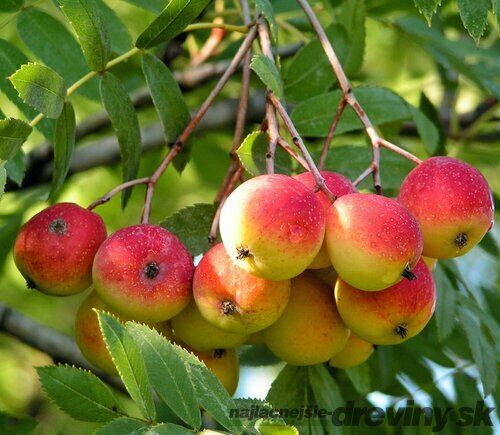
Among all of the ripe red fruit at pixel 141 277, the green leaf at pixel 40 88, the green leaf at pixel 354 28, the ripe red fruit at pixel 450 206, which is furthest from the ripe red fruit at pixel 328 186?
the green leaf at pixel 354 28

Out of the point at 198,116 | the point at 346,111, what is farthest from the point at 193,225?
the point at 346,111

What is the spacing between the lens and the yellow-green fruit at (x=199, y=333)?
1564 millimetres

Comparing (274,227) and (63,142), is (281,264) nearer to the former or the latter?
(274,227)

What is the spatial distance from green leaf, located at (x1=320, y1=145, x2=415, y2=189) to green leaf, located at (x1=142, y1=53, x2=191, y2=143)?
1.23 ft

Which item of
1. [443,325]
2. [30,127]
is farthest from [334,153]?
[30,127]

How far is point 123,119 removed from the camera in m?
1.77

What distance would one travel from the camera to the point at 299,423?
1798 millimetres

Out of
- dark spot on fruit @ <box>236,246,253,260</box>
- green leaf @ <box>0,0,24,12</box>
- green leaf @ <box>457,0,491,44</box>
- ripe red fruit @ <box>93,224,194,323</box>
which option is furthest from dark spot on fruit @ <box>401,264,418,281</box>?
green leaf @ <box>0,0,24,12</box>

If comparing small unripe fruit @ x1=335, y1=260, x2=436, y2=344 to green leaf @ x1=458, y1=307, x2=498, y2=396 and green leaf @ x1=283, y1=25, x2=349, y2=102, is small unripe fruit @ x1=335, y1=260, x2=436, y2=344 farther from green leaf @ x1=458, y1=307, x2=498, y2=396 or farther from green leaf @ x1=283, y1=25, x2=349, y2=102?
green leaf @ x1=283, y1=25, x2=349, y2=102

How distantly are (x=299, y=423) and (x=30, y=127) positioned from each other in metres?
0.75

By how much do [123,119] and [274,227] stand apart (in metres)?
0.53

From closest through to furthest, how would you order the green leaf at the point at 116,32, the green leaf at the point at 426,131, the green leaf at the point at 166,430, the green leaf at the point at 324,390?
the green leaf at the point at 166,430 → the green leaf at the point at 324,390 → the green leaf at the point at 116,32 → the green leaf at the point at 426,131

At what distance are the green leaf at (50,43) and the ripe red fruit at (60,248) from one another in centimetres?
49

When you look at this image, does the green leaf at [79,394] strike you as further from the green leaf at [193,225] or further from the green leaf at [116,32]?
the green leaf at [116,32]
